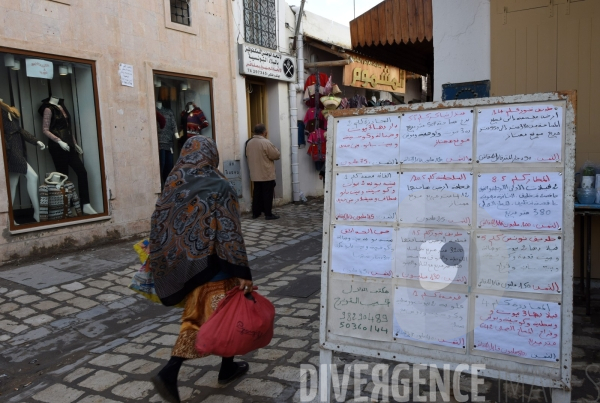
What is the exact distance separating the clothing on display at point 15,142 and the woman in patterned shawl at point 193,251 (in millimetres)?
4436

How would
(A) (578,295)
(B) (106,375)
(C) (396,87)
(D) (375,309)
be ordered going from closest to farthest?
(D) (375,309) < (B) (106,375) < (A) (578,295) < (C) (396,87)

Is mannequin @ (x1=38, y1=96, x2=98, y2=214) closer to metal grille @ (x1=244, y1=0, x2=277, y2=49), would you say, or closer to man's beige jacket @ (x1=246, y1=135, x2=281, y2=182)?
man's beige jacket @ (x1=246, y1=135, x2=281, y2=182)

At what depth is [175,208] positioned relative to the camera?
2.96 meters

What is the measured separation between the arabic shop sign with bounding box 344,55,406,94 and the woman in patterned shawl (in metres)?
9.91

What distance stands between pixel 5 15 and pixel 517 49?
20.4 feet

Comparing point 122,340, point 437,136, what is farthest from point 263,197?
point 437,136

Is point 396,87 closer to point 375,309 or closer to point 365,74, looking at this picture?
point 365,74

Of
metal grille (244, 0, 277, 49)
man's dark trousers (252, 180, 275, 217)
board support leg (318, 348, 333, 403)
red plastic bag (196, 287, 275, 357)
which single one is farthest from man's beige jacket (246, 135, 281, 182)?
board support leg (318, 348, 333, 403)

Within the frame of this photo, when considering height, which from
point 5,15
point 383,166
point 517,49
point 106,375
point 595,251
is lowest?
point 106,375

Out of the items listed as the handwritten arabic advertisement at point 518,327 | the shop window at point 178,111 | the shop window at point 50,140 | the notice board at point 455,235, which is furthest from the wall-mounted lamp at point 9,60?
the handwritten arabic advertisement at point 518,327

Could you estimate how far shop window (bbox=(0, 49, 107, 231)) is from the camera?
6371mm

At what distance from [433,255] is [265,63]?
9.09 metres

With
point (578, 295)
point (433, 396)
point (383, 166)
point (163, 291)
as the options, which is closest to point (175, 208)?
point (163, 291)

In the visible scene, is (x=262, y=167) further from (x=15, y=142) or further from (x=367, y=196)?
(x=367, y=196)
